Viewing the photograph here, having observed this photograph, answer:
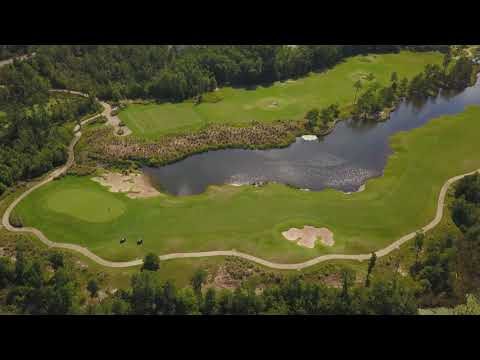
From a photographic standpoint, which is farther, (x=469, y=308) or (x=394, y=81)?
(x=394, y=81)

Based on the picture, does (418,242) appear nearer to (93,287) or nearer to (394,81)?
(93,287)

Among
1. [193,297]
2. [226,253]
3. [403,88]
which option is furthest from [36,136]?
[403,88]

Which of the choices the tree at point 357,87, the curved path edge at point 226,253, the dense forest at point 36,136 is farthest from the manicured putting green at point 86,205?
the tree at point 357,87

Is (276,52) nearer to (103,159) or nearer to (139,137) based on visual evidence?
(139,137)

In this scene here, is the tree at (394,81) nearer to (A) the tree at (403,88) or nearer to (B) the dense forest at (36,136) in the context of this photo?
(A) the tree at (403,88)

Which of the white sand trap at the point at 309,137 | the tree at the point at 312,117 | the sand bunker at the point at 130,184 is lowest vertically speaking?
the sand bunker at the point at 130,184

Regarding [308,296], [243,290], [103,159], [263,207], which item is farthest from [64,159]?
[308,296]
